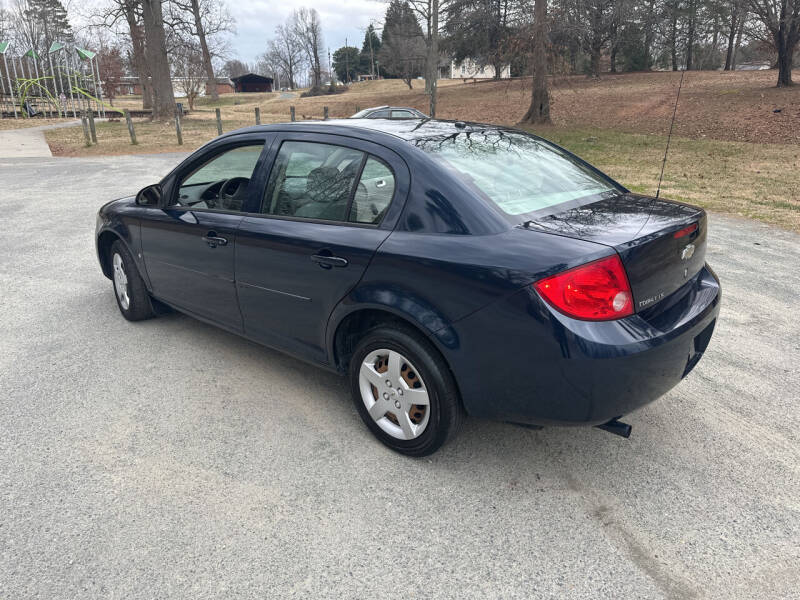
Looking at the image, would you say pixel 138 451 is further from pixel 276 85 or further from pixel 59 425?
pixel 276 85

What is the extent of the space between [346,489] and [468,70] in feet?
182

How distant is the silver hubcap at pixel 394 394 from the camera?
281 cm

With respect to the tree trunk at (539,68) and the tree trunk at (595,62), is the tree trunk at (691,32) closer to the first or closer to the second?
the tree trunk at (595,62)

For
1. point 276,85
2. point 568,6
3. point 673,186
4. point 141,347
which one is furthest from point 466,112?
point 276,85

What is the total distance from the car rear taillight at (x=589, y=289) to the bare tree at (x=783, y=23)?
2769cm

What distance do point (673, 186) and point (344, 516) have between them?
11.4m

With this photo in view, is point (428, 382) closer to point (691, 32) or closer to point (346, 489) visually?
point (346, 489)

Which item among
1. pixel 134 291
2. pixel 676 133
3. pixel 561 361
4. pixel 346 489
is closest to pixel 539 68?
pixel 676 133

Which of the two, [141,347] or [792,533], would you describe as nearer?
[792,533]

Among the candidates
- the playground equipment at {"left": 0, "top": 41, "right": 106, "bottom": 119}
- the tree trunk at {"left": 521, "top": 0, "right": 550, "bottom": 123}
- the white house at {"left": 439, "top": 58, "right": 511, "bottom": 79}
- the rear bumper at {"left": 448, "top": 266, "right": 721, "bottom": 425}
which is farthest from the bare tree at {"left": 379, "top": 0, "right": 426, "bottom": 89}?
the rear bumper at {"left": 448, "top": 266, "right": 721, "bottom": 425}

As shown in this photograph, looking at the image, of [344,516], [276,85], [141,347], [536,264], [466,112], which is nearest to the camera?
[536,264]

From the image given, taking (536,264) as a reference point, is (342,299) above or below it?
below

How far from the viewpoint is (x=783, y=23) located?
985 inches

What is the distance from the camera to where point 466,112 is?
31844 millimetres
